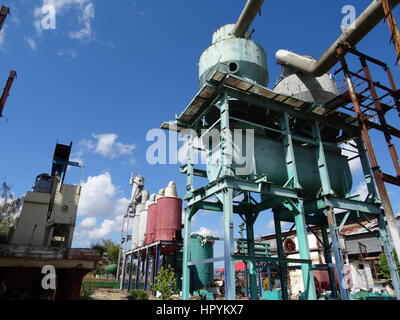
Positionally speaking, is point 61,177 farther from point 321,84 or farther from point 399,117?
point 399,117

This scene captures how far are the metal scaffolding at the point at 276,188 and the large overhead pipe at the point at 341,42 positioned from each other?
7.83ft

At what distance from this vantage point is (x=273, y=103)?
51.1 ft

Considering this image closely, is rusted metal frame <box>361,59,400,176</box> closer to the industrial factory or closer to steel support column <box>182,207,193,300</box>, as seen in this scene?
the industrial factory

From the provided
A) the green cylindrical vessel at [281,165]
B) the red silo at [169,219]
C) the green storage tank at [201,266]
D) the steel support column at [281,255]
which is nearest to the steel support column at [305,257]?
the steel support column at [281,255]

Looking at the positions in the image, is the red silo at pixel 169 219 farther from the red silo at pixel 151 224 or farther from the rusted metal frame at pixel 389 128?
the rusted metal frame at pixel 389 128

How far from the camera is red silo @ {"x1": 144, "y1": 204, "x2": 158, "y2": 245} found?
93.5ft

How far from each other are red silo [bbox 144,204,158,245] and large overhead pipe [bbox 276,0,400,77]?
19.4 m

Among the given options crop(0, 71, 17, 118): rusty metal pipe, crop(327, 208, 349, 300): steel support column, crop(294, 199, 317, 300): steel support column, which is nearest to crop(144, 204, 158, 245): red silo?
crop(0, 71, 17, 118): rusty metal pipe

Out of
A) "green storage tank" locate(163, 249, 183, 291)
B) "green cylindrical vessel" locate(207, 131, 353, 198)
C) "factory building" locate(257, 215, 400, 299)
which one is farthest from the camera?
"green storage tank" locate(163, 249, 183, 291)

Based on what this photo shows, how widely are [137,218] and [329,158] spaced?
944 inches

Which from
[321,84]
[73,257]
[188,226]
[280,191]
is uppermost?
[321,84]

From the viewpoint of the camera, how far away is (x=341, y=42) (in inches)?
597

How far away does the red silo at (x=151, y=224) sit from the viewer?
28491mm
